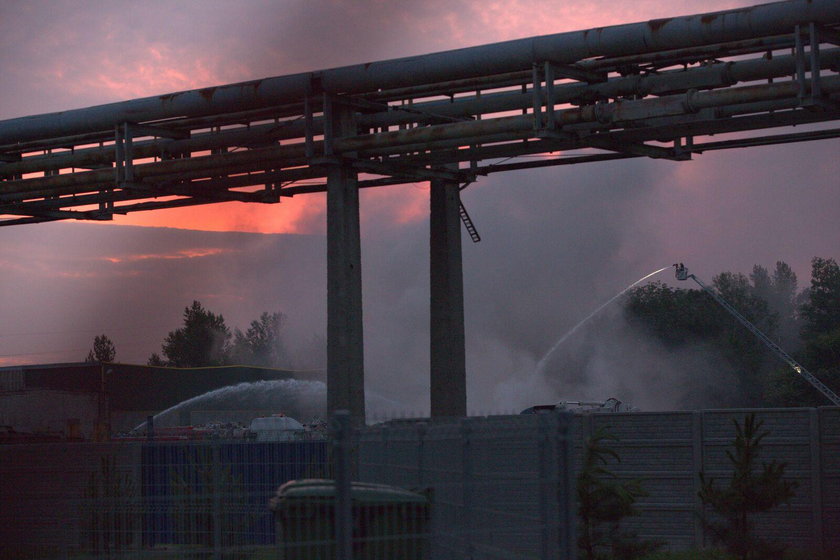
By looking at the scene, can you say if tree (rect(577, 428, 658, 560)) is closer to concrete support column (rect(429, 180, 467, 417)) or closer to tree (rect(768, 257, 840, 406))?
concrete support column (rect(429, 180, 467, 417))

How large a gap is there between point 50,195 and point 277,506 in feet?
98.4

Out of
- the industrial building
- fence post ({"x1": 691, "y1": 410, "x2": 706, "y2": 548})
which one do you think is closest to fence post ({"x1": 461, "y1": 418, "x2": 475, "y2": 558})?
fence post ({"x1": 691, "y1": 410, "x2": 706, "y2": 548})

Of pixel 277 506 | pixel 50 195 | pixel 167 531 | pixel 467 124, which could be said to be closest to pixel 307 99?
pixel 467 124

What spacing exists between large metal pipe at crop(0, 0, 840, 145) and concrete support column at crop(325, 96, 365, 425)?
279cm

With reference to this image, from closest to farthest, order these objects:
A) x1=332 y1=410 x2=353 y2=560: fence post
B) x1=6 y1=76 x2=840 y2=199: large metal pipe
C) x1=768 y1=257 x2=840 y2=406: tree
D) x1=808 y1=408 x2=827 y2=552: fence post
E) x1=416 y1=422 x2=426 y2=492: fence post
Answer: x1=332 y1=410 x2=353 y2=560: fence post → x1=416 y1=422 x2=426 y2=492: fence post → x1=808 y1=408 x2=827 y2=552: fence post → x1=6 y1=76 x2=840 y2=199: large metal pipe → x1=768 y1=257 x2=840 y2=406: tree

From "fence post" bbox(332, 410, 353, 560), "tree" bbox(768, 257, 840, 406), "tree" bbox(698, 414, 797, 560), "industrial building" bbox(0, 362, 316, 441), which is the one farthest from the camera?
"tree" bbox(768, 257, 840, 406)

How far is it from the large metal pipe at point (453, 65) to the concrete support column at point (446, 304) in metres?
7.13

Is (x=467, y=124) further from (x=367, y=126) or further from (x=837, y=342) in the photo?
(x=837, y=342)

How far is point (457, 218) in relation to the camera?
37.7m

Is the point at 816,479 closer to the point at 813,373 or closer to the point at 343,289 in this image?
the point at 343,289

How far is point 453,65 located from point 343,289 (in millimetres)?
7138

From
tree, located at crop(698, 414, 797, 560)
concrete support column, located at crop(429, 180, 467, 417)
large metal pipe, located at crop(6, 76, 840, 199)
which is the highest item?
large metal pipe, located at crop(6, 76, 840, 199)

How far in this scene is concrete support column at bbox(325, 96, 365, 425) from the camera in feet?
108

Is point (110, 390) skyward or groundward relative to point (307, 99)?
groundward
